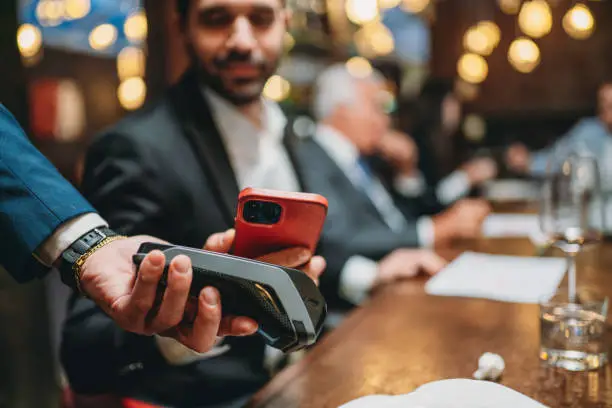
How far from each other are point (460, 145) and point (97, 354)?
641cm

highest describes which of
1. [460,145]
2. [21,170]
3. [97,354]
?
[21,170]

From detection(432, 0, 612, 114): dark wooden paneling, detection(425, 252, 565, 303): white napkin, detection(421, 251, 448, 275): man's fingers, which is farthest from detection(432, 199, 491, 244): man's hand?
detection(432, 0, 612, 114): dark wooden paneling

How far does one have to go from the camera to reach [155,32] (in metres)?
2.46

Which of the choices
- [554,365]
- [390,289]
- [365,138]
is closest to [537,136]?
[365,138]

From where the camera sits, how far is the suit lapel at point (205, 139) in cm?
127

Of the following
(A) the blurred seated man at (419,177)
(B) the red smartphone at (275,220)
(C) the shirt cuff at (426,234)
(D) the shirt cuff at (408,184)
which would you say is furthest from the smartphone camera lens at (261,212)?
(D) the shirt cuff at (408,184)

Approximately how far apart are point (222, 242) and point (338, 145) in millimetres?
2574

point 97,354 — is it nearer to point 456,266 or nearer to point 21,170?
point 21,170

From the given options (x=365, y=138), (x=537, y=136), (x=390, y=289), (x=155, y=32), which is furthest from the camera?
(x=537, y=136)

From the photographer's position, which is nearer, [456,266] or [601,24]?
[456,266]

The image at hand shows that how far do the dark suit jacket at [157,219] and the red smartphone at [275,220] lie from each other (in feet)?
1.38

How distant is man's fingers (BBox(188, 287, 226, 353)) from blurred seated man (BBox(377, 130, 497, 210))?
3.18 m

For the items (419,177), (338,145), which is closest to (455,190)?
(338,145)

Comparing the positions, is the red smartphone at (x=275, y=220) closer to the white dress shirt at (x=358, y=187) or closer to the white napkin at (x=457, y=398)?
the white napkin at (x=457, y=398)
